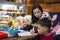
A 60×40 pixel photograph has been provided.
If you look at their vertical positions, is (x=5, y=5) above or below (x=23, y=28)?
above

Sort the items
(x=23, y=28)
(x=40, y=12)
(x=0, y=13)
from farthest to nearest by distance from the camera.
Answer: (x=0, y=13) → (x=40, y=12) → (x=23, y=28)

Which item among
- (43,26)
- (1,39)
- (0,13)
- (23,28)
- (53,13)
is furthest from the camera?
(0,13)

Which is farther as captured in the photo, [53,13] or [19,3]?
[19,3]

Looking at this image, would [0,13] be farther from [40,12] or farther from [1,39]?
[1,39]

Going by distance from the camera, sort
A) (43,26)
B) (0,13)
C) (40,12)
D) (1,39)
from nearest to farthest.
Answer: (1,39), (43,26), (40,12), (0,13)

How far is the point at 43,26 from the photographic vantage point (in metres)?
1.22

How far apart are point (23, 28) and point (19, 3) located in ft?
3.69

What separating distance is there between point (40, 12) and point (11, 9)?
842 mm

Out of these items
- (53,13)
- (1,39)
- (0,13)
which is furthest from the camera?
(0,13)

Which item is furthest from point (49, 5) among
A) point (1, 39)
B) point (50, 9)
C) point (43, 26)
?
point (1, 39)

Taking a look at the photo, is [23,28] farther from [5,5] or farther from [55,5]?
[5,5]

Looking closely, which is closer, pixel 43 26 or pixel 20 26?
pixel 43 26

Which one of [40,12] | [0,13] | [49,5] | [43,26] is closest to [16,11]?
[0,13]

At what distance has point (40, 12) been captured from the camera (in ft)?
6.11
